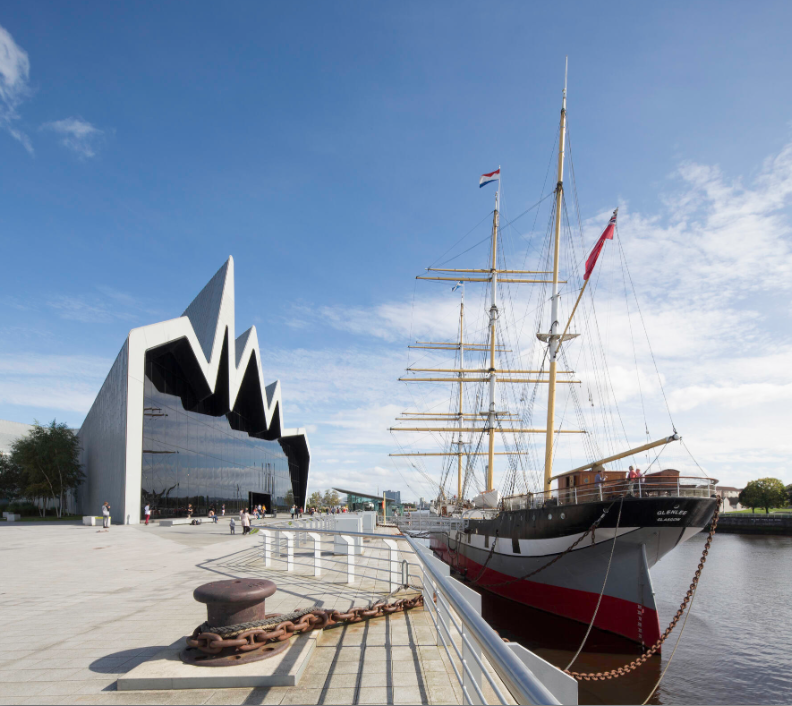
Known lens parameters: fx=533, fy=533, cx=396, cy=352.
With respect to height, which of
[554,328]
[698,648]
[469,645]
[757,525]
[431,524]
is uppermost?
[554,328]

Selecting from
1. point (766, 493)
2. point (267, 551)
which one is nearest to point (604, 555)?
point (267, 551)

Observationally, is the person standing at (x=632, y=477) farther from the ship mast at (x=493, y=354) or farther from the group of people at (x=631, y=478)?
the ship mast at (x=493, y=354)

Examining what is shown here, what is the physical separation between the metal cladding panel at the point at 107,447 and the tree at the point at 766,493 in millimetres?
93404

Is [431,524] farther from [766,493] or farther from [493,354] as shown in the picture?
[766,493]

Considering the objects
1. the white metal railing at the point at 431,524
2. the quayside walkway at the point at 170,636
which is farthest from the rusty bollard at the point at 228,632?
the white metal railing at the point at 431,524

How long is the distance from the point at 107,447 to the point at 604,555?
3061cm

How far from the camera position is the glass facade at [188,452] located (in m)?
31.3

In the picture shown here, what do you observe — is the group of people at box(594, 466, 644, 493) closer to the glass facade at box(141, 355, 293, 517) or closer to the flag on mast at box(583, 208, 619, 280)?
the flag on mast at box(583, 208, 619, 280)

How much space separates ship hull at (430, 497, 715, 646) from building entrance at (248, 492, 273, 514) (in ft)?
122

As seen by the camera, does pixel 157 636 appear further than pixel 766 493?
No

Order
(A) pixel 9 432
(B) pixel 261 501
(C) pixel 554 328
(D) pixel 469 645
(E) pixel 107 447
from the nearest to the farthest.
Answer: (D) pixel 469 645 < (C) pixel 554 328 < (E) pixel 107 447 < (B) pixel 261 501 < (A) pixel 9 432

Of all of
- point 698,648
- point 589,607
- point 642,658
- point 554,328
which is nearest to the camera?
point 642,658

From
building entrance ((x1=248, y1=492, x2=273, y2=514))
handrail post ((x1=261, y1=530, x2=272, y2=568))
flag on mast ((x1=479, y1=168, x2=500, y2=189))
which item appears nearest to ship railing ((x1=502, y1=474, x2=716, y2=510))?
handrail post ((x1=261, y1=530, x2=272, y2=568))

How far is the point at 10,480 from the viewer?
45688mm
